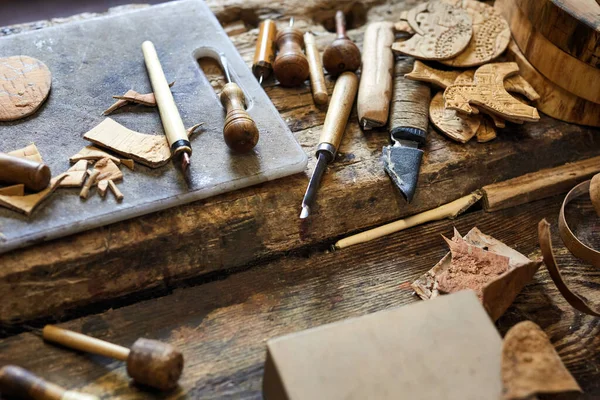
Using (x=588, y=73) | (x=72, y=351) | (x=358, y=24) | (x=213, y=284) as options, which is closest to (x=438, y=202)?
(x=588, y=73)

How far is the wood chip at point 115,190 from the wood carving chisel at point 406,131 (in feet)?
2.83

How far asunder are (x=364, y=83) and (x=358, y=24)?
0.73m

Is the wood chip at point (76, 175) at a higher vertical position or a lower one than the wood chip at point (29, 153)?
lower

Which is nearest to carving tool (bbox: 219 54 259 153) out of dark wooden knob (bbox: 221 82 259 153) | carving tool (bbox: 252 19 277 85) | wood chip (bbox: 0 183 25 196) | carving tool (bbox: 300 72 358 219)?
dark wooden knob (bbox: 221 82 259 153)

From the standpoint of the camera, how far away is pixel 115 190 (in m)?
1.85

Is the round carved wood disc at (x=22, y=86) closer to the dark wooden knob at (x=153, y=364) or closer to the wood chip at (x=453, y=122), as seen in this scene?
the dark wooden knob at (x=153, y=364)

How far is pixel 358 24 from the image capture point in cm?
292

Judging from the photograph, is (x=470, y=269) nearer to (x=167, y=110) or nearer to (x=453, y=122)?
(x=453, y=122)

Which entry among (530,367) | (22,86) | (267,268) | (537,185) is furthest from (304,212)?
(22,86)

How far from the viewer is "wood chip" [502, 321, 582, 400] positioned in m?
1.48

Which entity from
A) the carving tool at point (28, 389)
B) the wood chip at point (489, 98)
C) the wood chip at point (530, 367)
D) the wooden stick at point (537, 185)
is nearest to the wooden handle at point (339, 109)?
the wood chip at point (489, 98)

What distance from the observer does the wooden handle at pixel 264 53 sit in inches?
93.4

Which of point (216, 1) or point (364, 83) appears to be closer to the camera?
point (364, 83)

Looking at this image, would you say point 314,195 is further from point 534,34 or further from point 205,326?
point 534,34
